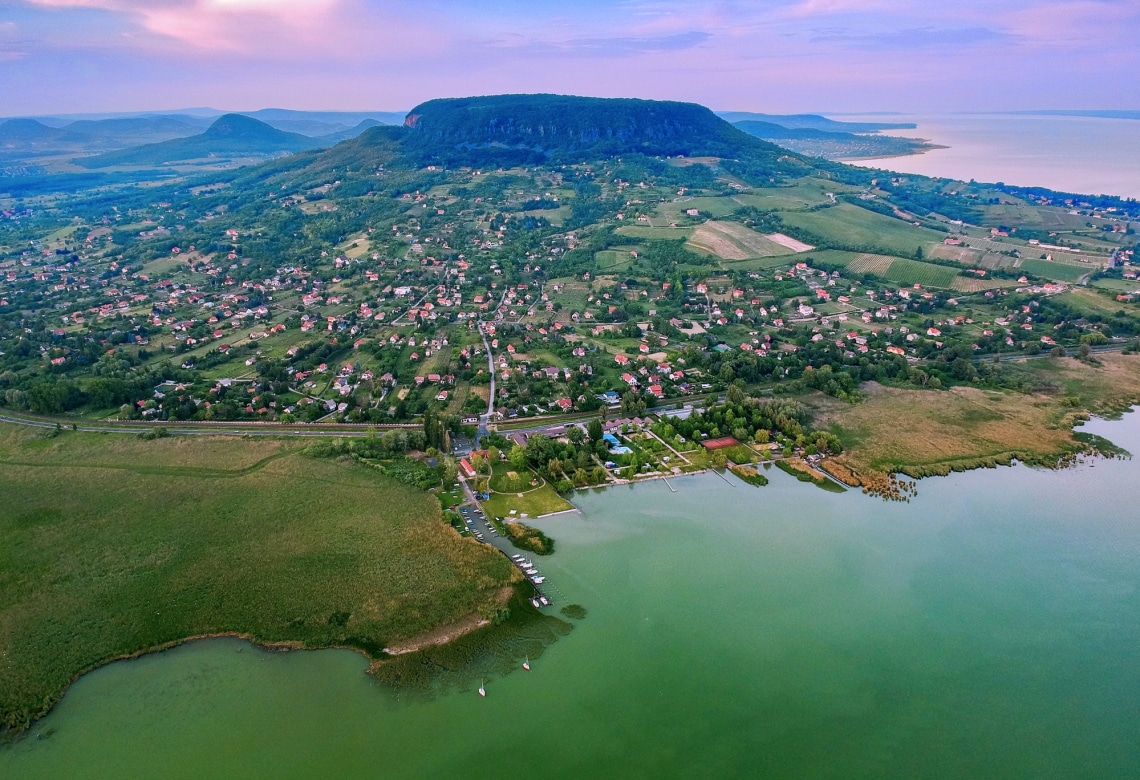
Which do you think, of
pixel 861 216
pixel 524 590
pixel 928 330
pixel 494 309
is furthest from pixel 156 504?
pixel 861 216

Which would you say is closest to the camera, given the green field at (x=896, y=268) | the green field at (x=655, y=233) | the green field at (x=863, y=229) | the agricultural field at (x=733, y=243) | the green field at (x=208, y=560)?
the green field at (x=208, y=560)

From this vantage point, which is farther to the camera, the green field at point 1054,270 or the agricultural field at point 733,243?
the agricultural field at point 733,243

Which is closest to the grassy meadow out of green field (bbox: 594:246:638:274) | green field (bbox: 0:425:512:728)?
green field (bbox: 0:425:512:728)

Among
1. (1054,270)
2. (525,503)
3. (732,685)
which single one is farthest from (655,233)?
(732,685)

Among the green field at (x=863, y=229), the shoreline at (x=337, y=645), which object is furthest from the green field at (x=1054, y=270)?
the shoreline at (x=337, y=645)

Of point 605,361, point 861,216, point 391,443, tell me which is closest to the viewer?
point 391,443

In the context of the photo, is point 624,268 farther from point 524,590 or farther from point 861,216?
point 524,590

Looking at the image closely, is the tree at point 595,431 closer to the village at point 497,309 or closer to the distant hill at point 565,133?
the village at point 497,309
